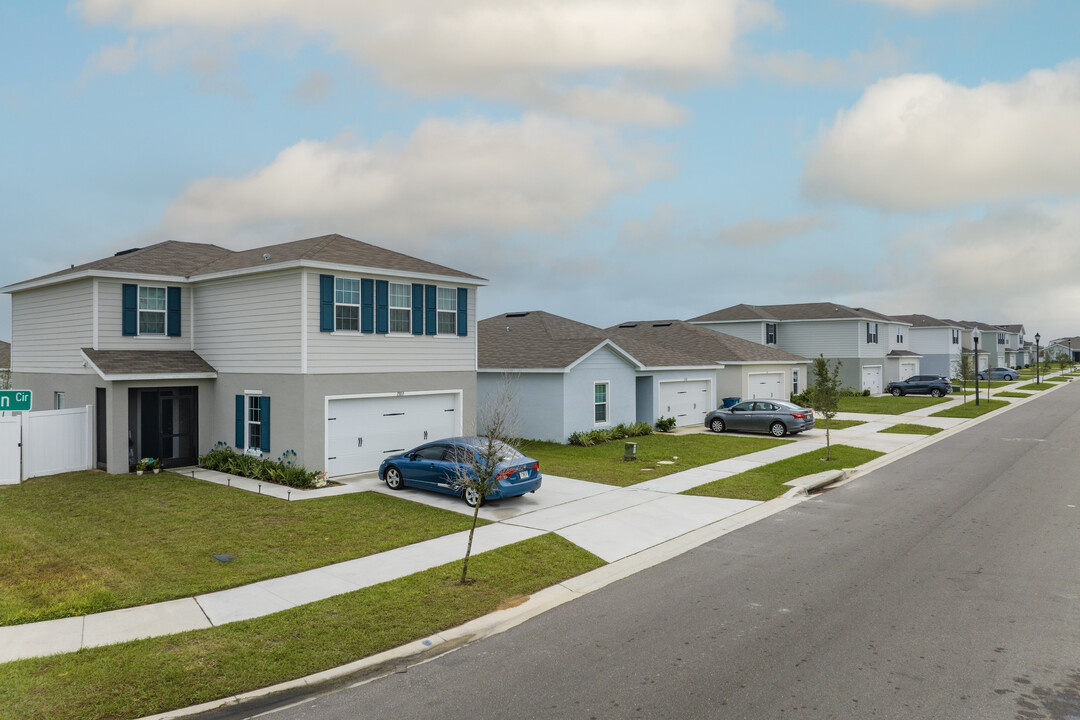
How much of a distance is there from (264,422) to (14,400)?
18.8 ft

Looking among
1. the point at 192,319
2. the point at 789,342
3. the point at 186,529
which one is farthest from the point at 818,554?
the point at 789,342

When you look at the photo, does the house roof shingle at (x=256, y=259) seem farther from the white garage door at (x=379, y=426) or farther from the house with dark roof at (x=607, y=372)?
the house with dark roof at (x=607, y=372)

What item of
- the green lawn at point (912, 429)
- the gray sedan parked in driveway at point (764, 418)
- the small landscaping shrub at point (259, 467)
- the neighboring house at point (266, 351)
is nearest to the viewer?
the small landscaping shrub at point (259, 467)

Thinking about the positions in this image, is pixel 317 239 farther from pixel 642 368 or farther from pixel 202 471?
pixel 642 368

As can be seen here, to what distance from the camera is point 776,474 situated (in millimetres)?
19797

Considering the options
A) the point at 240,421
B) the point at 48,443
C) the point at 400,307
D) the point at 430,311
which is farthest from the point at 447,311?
the point at 48,443

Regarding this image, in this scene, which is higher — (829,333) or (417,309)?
(829,333)

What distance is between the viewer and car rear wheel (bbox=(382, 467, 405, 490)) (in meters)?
17.5

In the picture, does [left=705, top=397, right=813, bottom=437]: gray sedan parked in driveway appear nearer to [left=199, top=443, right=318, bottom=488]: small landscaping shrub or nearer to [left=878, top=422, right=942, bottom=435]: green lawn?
[left=878, top=422, right=942, bottom=435]: green lawn

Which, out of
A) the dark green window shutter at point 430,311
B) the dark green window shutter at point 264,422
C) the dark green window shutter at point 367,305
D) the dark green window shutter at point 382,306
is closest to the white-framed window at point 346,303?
the dark green window shutter at point 367,305

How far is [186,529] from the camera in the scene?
1337 cm

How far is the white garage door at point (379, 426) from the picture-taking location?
62.5 ft

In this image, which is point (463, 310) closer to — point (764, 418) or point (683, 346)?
point (764, 418)

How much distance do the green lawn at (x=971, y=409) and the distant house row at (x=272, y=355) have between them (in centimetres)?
2376
